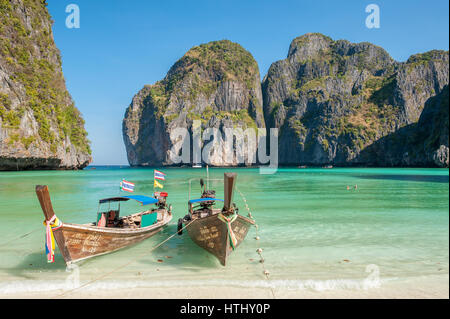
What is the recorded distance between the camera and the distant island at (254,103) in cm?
5531

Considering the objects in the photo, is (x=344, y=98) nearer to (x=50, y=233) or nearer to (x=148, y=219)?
(x=148, y=219)

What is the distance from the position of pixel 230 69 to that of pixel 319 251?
155m

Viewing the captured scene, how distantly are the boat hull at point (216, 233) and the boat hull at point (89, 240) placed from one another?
2.23 m

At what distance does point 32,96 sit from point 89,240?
61117 millimetres

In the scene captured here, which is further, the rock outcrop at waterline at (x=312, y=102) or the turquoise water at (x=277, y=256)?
the rock outcrop at waterline at (x=312, y=102)

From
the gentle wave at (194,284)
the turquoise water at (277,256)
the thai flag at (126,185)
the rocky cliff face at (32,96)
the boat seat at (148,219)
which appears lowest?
the turquoise water at (277,256)

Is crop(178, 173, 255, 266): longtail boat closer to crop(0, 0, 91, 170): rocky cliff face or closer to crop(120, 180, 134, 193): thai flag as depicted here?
crop(120, 180, 134, 193): thai flag

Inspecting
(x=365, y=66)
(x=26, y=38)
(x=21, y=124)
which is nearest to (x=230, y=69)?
(x=365, y=66)

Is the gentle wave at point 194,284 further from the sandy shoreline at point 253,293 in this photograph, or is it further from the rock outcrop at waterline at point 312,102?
the rock outcrop at waterline at point 312,102

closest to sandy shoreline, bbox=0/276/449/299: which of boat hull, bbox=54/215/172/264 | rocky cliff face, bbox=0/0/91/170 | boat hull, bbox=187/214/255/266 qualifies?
boat hull, bbox=54/215/172/264

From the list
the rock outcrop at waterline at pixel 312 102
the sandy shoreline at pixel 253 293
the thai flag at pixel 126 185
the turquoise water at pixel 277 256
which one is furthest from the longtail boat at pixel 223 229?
the rock outcrop at waterline at pixel 312 102

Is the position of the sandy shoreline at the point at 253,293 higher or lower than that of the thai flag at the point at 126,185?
A: lower

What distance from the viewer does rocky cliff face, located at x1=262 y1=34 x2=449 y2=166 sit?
119188 mm

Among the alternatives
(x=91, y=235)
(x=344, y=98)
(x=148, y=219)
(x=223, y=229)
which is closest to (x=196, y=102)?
(x=344, y=98)
